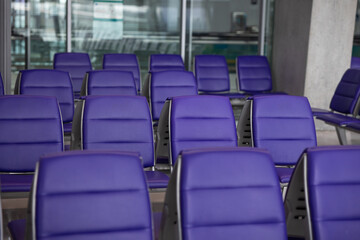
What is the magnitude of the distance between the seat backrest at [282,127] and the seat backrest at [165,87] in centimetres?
153

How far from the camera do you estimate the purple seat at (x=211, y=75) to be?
24.8 ft

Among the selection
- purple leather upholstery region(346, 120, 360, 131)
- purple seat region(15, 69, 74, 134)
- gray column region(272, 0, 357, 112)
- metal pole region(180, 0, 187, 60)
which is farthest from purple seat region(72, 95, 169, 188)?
metal pole region(180, 0, 187, 60)

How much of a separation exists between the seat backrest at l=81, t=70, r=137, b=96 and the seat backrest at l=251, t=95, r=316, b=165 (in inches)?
69.5

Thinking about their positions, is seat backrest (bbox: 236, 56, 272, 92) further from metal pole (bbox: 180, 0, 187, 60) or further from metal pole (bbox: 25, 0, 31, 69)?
metal pole (bbox: 25, 0, 31, 69)

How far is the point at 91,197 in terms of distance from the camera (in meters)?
1.98

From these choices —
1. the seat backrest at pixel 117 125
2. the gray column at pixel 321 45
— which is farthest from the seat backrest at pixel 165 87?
the gray column at pixel 321 45

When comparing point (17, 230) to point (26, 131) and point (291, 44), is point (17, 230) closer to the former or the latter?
point (26, 131)

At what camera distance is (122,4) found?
8758mm

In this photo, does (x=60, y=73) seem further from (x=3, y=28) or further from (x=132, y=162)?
(x=132, y=162)

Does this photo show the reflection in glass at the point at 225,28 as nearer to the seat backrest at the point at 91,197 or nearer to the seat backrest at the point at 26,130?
the seat backrest at the point at 26,130

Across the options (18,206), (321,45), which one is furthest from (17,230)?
(321,45)

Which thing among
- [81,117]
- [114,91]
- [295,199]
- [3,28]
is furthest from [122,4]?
[295,199]

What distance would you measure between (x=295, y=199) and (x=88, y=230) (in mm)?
905

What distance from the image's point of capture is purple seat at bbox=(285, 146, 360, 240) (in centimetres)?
220
